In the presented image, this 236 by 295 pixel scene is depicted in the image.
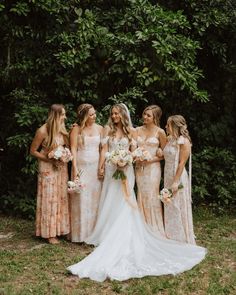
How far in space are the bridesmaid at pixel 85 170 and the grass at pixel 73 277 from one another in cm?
33

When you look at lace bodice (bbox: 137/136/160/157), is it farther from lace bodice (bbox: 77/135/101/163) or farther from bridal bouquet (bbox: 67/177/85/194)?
bridal bouquet (bbox: 67/177/85/194)

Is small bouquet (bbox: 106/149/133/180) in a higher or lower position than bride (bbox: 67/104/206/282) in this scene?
higher

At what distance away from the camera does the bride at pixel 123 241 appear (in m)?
5.89

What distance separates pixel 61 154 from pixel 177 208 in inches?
73.3

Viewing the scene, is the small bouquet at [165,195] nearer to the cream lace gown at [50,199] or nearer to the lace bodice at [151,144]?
the lace bodice at [151,144]

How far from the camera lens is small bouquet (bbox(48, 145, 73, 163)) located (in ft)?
22.5

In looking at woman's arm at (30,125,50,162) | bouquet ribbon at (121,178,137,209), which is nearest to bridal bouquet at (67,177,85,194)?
woman's arm at (30,125,50,162)

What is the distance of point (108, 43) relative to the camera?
316 inches

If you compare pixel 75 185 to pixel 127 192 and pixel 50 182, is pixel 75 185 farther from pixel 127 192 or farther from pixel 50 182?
pixel 127 192

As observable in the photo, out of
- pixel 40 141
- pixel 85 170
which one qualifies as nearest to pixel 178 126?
pixel 85 170

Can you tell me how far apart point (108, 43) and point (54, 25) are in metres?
1.08

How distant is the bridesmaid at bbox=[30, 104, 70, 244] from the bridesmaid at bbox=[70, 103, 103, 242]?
190 millimetres

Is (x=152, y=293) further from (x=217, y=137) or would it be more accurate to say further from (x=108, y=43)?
(x=217, y=137)

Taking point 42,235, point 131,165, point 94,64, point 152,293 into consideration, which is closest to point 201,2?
point 94,64
